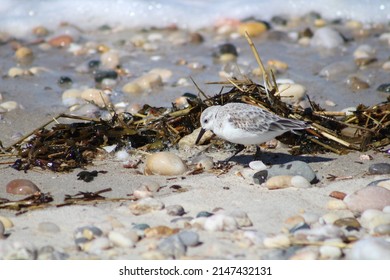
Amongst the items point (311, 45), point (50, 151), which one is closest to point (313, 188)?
point (50, 151)

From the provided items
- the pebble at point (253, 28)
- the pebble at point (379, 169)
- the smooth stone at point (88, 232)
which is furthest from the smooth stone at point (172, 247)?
the pebble at point (253, 28)

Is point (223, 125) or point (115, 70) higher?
point (223, 125)

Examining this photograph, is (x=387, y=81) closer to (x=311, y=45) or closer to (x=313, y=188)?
(x=311, y=45)

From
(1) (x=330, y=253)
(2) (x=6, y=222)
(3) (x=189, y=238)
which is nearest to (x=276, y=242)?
(1) (x=330, y=253)

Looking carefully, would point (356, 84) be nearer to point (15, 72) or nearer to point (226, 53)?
point (226, 53)
